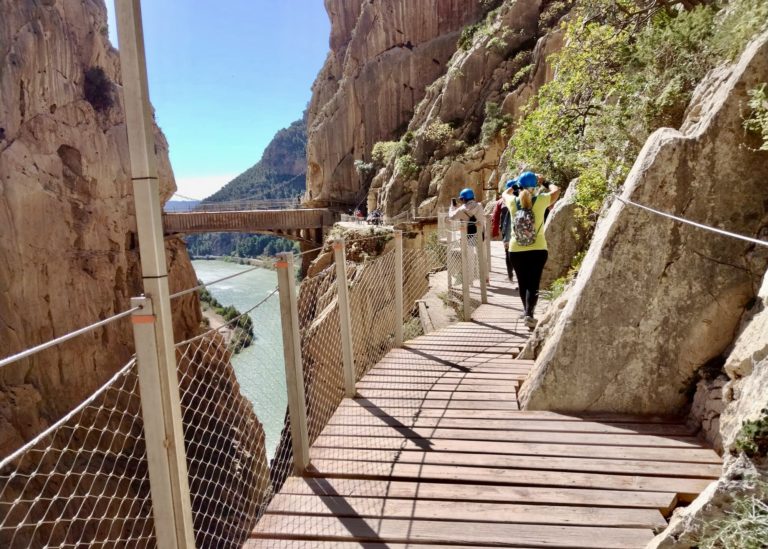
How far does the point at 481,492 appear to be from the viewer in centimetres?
258

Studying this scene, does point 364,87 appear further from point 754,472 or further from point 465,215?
point 754,472

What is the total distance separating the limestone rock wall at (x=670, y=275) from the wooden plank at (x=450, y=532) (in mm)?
1227

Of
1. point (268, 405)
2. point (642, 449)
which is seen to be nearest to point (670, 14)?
point (642, 449)

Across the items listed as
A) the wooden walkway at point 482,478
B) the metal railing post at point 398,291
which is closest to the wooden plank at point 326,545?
the wooden walkway at point 482,478

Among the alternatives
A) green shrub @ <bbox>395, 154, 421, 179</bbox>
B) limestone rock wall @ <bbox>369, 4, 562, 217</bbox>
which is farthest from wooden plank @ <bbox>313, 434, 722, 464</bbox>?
green shrub @ <bbox>395, 154, 421, 179</bbox>

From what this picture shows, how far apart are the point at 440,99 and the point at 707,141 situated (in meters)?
27.4

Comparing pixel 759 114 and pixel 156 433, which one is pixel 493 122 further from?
pixel 156 433

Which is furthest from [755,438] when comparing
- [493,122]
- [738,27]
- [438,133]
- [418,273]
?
[438,133]

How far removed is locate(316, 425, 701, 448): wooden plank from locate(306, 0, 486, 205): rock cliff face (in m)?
32.4

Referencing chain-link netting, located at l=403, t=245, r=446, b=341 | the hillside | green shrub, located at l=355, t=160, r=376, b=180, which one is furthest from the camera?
green shrub, located at l=355, t=160, r=376, b=180

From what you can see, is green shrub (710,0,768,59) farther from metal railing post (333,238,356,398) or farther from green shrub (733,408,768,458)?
metal railing post (333,238,356,398)

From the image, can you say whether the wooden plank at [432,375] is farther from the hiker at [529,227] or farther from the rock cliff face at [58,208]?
the rock cliff face at [58,208]

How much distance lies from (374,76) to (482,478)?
35229 mm

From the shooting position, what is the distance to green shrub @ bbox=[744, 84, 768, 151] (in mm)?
2643
